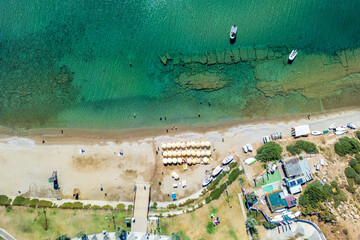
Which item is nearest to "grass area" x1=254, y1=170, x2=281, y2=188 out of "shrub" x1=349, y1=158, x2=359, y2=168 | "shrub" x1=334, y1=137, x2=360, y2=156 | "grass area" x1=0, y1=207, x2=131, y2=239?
"shrub" x1=334, y1=137, x2=360, y2=156

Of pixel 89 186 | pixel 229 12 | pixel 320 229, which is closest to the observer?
pixel 320 229

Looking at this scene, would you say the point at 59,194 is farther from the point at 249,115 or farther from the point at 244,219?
the point at 249,115

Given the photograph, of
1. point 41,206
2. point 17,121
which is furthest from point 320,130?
point 17,121

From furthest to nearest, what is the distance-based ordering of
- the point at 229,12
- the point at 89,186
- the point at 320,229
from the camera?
the point at 229,12 → the point at 89,186 → the point at 320,229

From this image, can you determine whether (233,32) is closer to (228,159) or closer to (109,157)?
(228,159)

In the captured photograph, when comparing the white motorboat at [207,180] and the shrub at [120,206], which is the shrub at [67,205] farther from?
the white motorboat at [207,180]

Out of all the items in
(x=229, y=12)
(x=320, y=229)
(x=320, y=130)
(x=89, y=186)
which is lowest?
(x=320, y=229)

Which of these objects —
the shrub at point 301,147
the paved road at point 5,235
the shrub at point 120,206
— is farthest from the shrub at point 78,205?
the shrub at point 301,147

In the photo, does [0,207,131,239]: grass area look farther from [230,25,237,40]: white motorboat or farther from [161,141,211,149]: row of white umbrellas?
[230,25,237,40]: white motorboat
